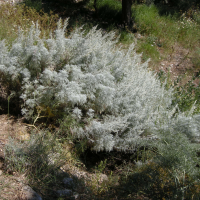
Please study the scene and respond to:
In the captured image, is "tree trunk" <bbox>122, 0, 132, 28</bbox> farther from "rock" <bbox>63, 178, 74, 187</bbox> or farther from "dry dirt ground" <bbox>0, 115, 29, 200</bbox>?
"rock" <bbox>63, 178, 74, 187</bbox>

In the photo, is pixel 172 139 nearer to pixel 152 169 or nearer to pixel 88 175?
pixel 152 169

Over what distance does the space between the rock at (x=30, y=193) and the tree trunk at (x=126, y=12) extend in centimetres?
596

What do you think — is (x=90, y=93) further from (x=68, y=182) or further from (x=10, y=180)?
(x=10, y=180)

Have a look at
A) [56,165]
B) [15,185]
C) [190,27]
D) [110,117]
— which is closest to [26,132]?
[56,165]

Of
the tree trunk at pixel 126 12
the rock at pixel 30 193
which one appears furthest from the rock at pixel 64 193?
the tree trunk at pixel 126 12

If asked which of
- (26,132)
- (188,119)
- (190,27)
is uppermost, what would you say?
(190,27)

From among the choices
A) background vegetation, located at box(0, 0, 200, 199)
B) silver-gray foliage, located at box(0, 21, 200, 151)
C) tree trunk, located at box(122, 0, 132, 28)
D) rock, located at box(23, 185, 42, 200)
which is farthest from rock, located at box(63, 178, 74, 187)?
tree trunk, located at box(122, 0, 132, 28)

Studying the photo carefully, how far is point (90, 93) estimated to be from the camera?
3094 mm

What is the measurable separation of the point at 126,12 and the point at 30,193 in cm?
611

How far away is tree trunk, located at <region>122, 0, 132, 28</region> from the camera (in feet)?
21.1

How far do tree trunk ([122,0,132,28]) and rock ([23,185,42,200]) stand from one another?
5960 mm

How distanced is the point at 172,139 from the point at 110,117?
0.92 metres

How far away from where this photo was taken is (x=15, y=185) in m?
2.09

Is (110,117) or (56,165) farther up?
(110,117)
